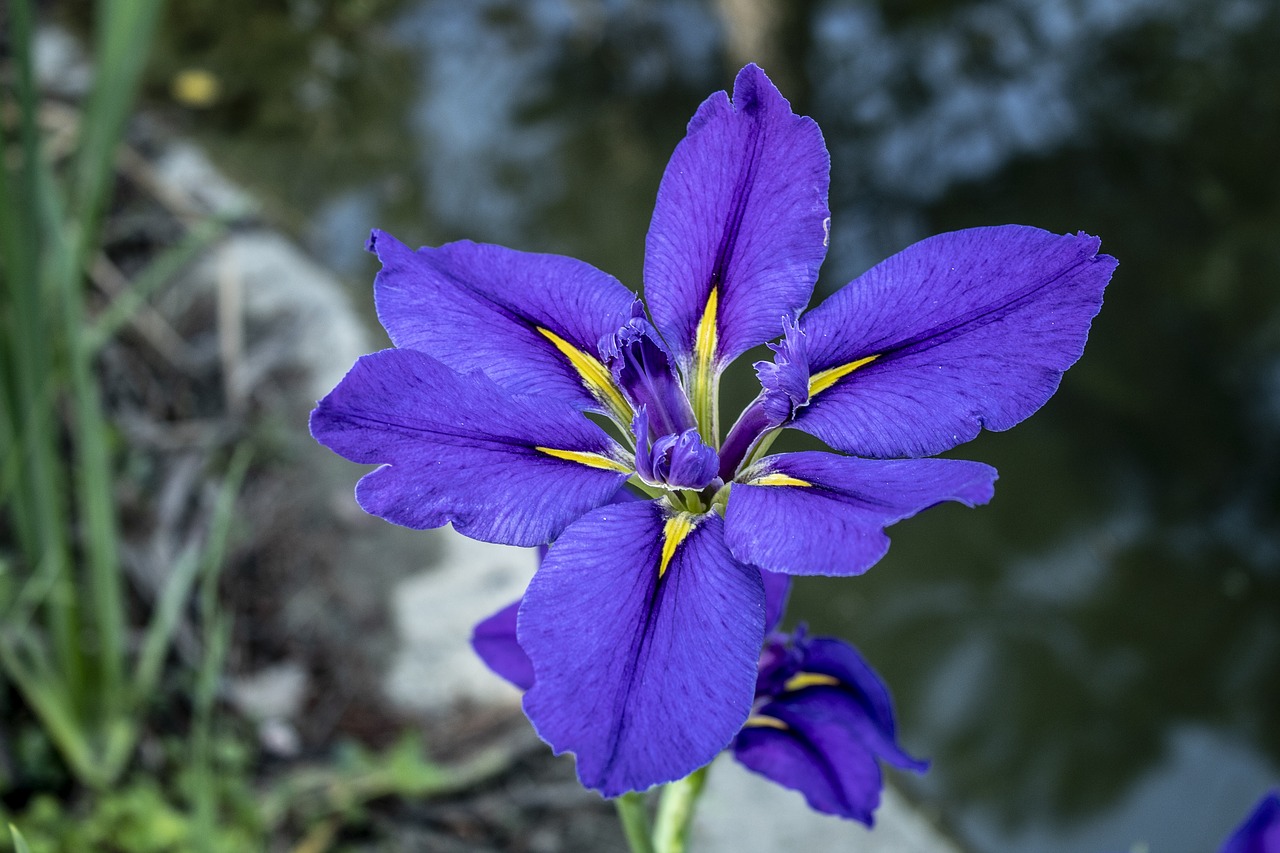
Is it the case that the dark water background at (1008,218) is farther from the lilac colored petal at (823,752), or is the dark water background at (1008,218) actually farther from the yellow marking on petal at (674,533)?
the yellow marking on petal at (674,533)

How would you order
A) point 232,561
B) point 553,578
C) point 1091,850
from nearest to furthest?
point 553,578, point 1091,850, point 232,561

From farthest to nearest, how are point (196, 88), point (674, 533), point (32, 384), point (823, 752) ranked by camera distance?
point (196, 88), point (32, 384), point (823, 752), point (674, 533)

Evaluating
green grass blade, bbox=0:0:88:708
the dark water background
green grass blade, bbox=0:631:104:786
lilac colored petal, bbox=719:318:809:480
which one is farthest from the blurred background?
lilac colored petal, bbox=719:318:809:480

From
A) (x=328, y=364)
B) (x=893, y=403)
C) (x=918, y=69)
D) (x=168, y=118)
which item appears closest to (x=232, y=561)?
(x=328, y=364)

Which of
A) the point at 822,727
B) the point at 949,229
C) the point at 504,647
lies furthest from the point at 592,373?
the point at 949,229

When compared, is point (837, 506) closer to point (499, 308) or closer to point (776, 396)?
point (776, 396)

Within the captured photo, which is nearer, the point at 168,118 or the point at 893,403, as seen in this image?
the point at 893,403

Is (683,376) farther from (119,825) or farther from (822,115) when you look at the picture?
(822,115)
